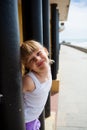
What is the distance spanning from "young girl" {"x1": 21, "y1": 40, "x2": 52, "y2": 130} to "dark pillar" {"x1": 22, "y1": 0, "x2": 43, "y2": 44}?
74cm

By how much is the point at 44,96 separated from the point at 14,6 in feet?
2.65

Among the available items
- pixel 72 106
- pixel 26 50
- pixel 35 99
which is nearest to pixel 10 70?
pixel 26 50

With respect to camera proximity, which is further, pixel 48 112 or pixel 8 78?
pixel 48 112

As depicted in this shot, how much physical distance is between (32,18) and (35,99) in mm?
1036

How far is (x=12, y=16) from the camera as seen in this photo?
1798 millimetres

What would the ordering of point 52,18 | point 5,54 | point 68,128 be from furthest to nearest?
point 52,18 → point 68,128 → point 5,54

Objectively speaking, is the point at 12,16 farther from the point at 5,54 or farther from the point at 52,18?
the point at 52,18

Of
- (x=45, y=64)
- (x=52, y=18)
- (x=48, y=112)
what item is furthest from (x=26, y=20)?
(x=52, y=18)

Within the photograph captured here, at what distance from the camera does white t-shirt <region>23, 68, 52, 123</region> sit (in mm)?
2145

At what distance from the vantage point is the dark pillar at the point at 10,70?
69.3 inches

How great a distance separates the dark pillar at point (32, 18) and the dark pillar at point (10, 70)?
3.14 ft

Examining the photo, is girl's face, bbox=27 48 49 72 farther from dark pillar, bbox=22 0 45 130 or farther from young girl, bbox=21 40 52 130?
dark pillar, bbox=22 0 45 130

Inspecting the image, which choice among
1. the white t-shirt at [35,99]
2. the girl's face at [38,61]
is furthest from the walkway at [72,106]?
the girl's face at [38,61]

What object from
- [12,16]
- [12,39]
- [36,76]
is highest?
[12,16]
